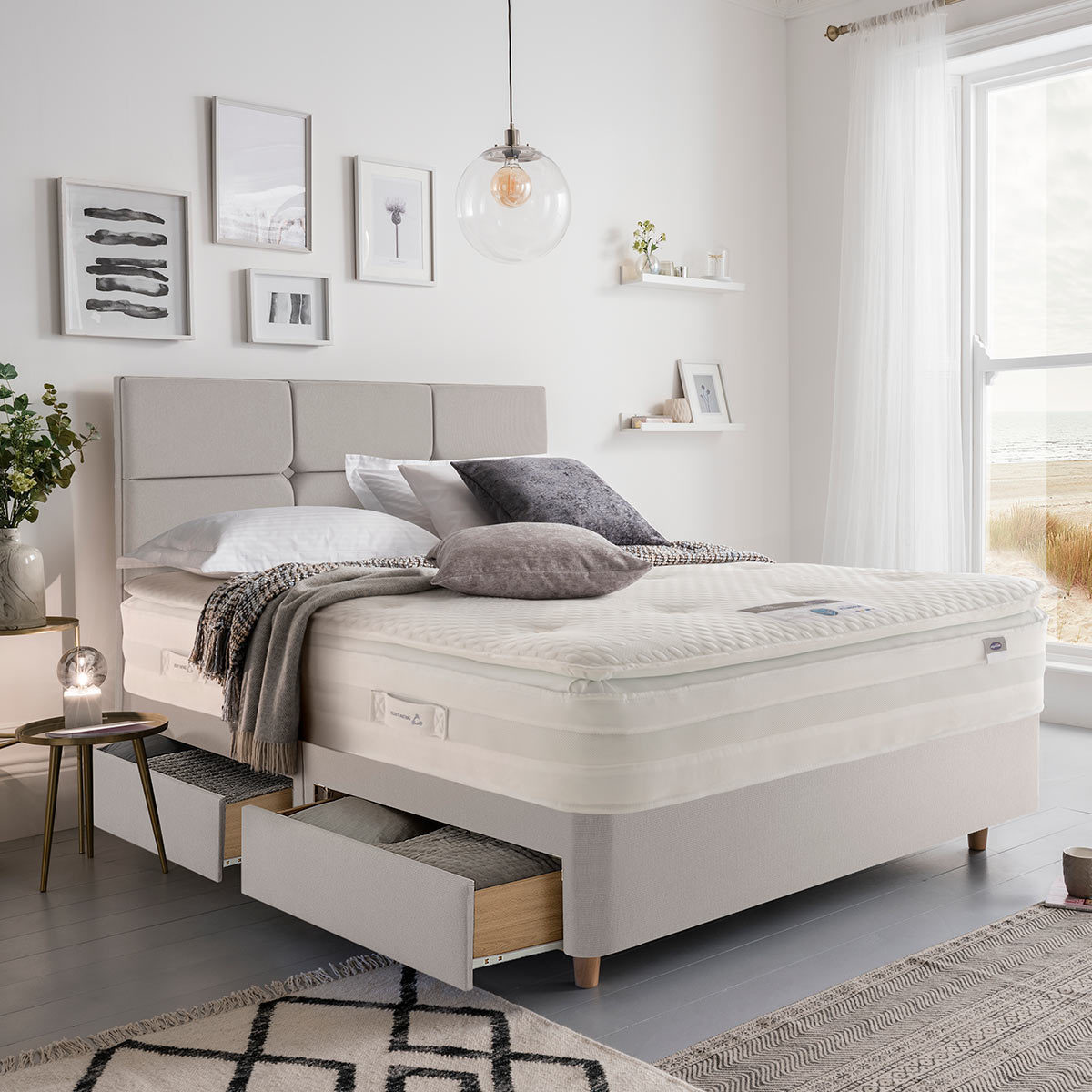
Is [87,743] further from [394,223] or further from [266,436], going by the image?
[394,223]

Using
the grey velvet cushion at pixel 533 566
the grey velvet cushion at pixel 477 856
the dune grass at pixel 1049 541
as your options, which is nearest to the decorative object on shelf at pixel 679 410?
the dune grass at pixel 1049 541

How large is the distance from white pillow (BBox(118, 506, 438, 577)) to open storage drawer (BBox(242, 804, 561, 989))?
2.89 feet

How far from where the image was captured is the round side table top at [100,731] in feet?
8.97

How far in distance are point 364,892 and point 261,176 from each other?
91.6 inches

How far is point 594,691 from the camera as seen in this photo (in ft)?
6.52

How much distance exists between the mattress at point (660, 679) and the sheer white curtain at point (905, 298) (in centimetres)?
174

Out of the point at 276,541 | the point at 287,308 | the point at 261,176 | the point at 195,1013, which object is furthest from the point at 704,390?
the point at 195,1013

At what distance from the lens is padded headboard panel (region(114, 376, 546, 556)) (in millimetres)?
3303

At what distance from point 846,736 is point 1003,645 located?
55 centimetres

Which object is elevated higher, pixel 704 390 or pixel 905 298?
pixel 905 298

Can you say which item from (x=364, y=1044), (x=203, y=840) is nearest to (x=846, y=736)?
(x=364, y=1044)

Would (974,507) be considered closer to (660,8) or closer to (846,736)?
(660,8)

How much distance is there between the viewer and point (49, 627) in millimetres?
3018

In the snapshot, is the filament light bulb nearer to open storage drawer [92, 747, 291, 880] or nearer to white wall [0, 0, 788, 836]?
white wall [0, 0, 788, 836]
